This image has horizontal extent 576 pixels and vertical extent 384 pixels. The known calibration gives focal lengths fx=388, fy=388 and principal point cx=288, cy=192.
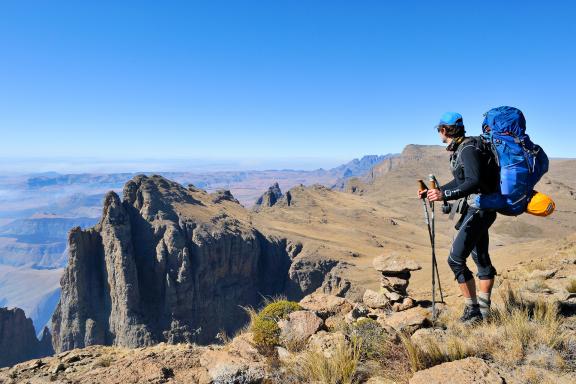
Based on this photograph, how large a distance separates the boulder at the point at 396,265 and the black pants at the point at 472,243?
7.53m

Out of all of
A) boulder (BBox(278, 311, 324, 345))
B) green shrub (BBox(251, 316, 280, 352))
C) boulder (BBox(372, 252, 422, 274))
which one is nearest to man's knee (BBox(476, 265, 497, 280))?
boulder (BBox(278, 311, 324, 345))

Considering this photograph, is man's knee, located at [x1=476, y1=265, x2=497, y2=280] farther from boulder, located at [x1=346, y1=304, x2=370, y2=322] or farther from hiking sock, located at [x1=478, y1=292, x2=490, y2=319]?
boulder, located at [x1=346, y1=304, x2=370, y2=322]

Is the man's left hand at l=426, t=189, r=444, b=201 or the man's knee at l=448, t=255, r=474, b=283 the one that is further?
the man's knee at l=448, t=255, r=474, b=283

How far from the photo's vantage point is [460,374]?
161 inches

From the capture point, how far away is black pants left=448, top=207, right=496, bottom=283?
19.4 ft

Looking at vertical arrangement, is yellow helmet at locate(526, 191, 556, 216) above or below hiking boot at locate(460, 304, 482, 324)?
above

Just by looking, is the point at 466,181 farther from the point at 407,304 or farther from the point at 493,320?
the point at 407,304

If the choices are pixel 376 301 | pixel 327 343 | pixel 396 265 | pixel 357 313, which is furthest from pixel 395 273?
pixel 327 343

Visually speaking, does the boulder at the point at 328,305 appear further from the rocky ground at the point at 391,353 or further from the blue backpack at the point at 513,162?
the blue backpack at the point at 513,162

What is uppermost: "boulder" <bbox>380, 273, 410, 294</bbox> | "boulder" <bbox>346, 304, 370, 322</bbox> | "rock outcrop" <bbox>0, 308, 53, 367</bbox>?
"boulder" <bbox>346, 304, 370, 322</bbox>

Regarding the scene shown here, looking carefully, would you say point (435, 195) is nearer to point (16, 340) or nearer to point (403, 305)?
point (403, 305)

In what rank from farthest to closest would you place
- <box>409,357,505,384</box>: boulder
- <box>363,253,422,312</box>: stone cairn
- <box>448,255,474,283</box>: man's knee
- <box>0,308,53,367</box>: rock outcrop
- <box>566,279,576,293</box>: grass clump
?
<box>0,308,53,367</box>: rock outcrop, <box>363,253,422,312</box>: stone cairn, <box>566,279,576,293</box>: grass clump, <box>448,255,474,283</box>: man's knee, <box>409,357,505,384</box>: boulder

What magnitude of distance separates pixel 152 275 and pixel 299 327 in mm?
43827

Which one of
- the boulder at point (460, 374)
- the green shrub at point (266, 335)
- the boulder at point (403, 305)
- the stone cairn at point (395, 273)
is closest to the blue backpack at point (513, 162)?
the boulder at point (460, 374)
